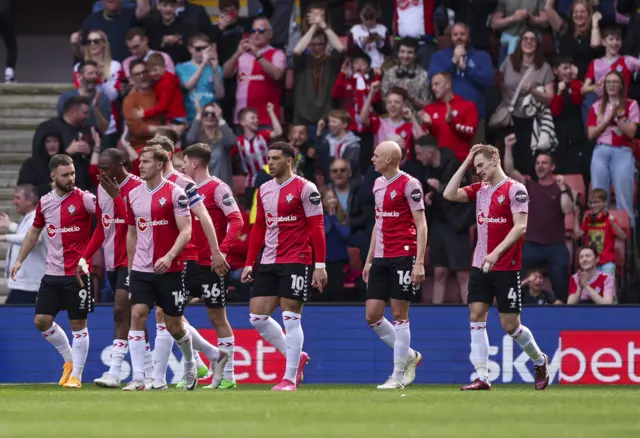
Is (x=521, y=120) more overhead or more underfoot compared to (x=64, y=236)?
more overhead

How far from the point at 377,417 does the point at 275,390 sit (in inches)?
142

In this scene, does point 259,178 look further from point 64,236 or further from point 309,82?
point 64,236

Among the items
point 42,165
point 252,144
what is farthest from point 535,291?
point 42,165

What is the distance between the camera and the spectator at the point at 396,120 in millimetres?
18672

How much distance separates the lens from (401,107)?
1875 cm

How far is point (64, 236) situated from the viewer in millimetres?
15016

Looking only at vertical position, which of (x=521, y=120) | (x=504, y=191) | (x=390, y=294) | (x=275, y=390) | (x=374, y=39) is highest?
(x=374, y=39)

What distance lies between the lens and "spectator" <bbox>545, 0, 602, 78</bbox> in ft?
65.0

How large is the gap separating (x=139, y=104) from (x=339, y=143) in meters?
2.92

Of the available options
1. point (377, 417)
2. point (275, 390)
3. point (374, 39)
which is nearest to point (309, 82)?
point (374, 39)

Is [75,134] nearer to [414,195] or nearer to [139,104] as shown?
[139,104]

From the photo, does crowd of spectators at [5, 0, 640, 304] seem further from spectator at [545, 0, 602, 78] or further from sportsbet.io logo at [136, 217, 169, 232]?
sportsbet.io logo at [136, 217, 169, 232]

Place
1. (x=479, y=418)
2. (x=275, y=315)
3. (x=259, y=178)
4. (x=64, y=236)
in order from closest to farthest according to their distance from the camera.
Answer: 1. (x=479, y=418)
2. (x=64, y=236)
3. (x=275, y=315)
4. (x=259, y=178)

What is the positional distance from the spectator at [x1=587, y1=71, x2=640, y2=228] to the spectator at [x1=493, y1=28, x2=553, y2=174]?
33.9 inches
